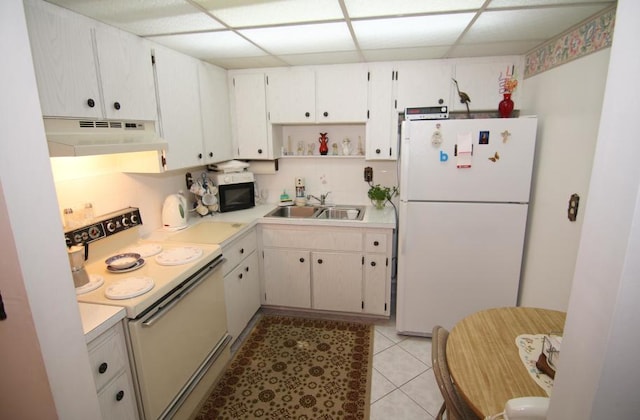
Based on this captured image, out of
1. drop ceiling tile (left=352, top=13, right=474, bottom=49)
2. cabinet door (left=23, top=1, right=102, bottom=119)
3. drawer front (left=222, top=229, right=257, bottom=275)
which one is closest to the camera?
cabinet door (left=23, top=1, right=102, bottom=119)

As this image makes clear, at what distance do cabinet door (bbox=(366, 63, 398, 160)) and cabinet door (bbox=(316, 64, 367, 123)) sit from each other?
68 mm

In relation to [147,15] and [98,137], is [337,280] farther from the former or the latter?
[147,15]

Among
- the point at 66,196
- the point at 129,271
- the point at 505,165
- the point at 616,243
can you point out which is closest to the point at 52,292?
the point at 129,271

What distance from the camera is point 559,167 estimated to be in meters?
2.04

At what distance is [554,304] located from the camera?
207cm

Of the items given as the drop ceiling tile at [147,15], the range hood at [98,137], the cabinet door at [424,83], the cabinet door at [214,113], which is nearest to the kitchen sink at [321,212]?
the cabinet door at [214,113]

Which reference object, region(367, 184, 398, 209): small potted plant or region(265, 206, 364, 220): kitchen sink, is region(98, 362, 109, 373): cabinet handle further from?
region(367, 184, 398, 209): small potted plant

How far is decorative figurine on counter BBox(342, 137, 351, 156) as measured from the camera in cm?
319

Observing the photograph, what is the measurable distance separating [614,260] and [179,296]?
180 cm

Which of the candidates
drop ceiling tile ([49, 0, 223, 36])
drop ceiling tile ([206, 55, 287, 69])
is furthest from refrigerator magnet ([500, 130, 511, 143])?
drop ceiling tile ([49, 0, 223, 36])

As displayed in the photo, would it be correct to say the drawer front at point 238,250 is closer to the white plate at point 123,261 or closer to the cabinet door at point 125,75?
the white plate at point 123,261

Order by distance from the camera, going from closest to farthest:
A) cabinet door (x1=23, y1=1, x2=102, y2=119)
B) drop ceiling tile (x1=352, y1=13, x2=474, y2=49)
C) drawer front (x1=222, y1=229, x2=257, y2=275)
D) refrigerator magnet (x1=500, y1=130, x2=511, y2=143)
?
cabinet door (x1=23, y1=1, x2=102, y2=119)
drop ceiling tile (x1=352, y1=13, x2=474, y2=49)
refrigerator magnet (x1=500, y1=130, x2=511, y2=143)
drawer front (x1=222, y1=229, x2=257, y2=275)

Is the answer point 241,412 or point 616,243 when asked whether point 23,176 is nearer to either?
point 616,243

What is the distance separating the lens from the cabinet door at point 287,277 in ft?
9.59
